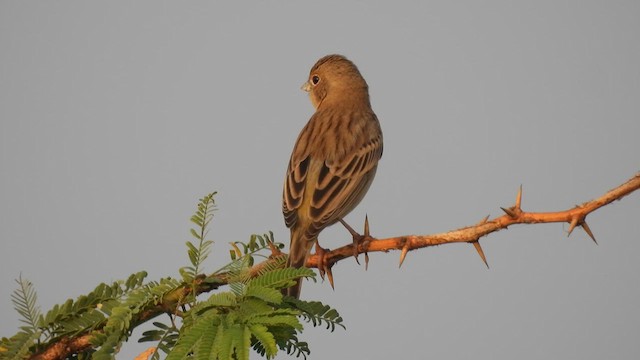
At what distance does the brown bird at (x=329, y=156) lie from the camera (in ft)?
21.9

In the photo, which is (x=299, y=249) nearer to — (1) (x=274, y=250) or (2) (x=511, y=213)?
(1) (x=274, y=250)

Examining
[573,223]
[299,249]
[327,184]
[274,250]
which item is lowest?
[573,223]

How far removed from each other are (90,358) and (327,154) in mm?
4258

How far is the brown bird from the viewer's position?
6.67 metres

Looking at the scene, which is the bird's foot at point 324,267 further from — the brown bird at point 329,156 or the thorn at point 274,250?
the thorn at point 274,250

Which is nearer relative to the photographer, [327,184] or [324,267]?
[324,267]

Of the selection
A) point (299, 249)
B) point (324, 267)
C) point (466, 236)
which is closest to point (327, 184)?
point (299, 249)

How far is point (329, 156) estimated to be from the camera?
24.9 ft

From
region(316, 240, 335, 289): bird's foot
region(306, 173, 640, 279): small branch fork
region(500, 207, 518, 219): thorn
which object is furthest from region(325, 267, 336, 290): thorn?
region(500, 207, 518, 219): thorn

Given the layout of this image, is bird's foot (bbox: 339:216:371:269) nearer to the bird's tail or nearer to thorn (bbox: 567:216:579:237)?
the bird's tail

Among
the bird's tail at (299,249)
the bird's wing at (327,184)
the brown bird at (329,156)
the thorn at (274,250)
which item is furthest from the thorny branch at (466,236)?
the bird's wing at (327,184)

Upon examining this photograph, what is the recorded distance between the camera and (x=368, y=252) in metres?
4.83

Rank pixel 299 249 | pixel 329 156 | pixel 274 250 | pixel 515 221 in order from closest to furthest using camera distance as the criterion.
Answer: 1. pixel 515 221
2. pixel 274 250
3. pixel 299 249
4. pixel 329 156

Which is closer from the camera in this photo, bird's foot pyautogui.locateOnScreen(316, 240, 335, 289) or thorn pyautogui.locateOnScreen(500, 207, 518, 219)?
thorn pyautogui.locateOnScreen(500, 207, 518, 219)
